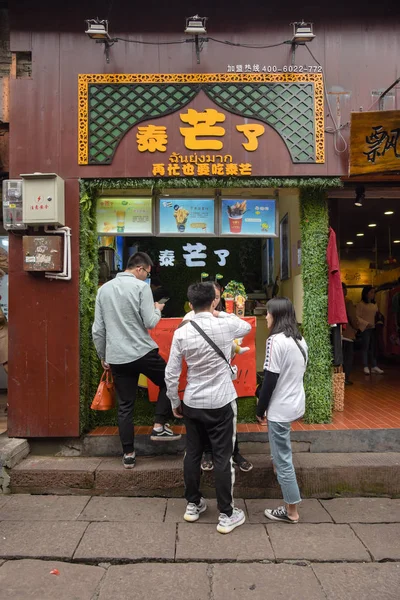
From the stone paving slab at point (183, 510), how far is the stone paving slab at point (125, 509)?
0.21 ft

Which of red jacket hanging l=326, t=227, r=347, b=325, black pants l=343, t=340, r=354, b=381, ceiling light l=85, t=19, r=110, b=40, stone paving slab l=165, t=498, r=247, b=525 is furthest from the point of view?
black pants l=343, t=340, r=354, b=381

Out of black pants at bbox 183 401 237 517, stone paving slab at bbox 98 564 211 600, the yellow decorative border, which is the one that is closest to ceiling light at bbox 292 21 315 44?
the yellow decorative border

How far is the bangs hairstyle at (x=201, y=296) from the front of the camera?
381 centimetres

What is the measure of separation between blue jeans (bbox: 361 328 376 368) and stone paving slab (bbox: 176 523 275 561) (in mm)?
6096

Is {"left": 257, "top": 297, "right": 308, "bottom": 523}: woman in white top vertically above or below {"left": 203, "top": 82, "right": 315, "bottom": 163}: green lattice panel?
below

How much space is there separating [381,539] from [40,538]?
2838 millimetres

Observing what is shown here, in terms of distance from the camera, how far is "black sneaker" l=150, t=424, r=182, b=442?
462 centimetres

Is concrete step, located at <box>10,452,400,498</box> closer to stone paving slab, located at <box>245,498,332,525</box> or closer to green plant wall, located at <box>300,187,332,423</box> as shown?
stone paving slab, located at <box>245,498,332,525</box>

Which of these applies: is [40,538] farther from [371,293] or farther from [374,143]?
[371,293]

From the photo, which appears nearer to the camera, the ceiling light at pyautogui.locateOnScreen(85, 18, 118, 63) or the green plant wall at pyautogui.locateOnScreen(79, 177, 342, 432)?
the ceiling light at pyautogui.locateOnScreen(85, 18, 118, 63)

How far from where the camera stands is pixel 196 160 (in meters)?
5.16

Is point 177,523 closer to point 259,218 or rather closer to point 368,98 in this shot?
point 259,218

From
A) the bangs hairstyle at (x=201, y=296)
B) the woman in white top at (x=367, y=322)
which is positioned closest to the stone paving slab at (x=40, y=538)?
the bangs hairstyle at (x=201, y=296)

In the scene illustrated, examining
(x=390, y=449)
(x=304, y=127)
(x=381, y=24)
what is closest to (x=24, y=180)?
(x=304, y=127)
